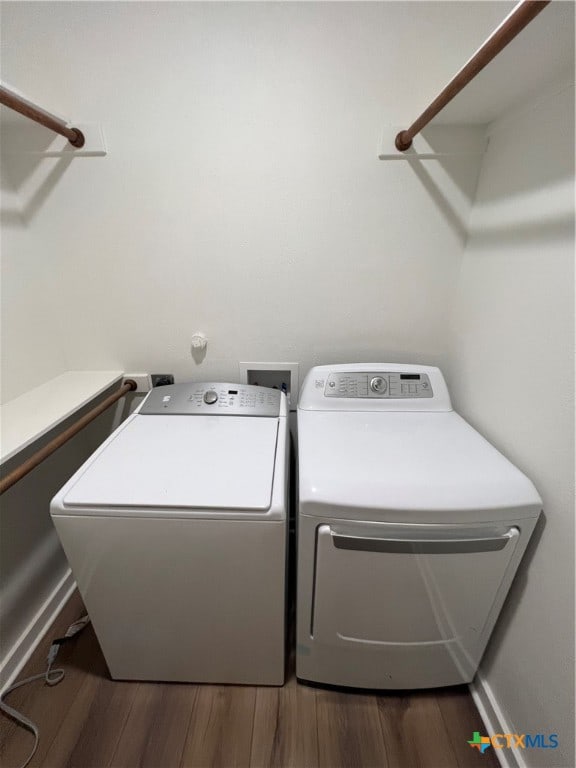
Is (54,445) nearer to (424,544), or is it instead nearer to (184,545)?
(184,545)

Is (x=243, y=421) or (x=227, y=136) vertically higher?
(x=227, y=136)

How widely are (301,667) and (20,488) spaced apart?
1.17 metres

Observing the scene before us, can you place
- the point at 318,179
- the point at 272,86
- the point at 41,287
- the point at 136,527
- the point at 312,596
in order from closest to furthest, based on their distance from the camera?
the point at 136,527
the point at 312,596
the point at 272,86
the point at 318,179
the point at 41,287

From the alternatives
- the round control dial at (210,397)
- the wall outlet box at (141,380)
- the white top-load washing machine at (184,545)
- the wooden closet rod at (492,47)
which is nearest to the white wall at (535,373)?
the wooden closet rod at (492,47)

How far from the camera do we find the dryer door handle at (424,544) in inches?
31.1

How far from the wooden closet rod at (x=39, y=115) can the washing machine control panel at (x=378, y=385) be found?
116cm

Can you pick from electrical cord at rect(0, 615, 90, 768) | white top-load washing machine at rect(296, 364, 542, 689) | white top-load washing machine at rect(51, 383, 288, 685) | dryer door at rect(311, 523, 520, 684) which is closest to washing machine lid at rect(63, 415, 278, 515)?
white top-load washing machine at rect(51, 383, 288, 685)

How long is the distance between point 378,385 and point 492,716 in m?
1.08

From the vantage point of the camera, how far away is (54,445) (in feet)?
3.35

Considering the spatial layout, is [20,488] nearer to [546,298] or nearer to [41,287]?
[41,287]

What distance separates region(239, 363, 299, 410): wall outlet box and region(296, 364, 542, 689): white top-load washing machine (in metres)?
0.27

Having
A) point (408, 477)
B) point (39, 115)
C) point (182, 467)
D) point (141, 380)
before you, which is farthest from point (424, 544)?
point (39, 115)

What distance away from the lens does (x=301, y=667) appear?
3.48 ft

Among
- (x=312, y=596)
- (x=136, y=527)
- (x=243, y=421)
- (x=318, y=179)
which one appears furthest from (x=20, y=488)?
(x=318, y=179)
